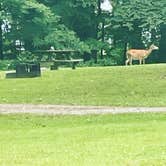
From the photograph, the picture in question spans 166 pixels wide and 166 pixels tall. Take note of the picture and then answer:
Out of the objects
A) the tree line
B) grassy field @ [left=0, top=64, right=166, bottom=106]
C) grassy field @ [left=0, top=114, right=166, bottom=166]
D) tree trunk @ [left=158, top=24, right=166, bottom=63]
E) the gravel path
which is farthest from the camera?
tree trunk @ [left=158, top=24, right=166, bottom=63]

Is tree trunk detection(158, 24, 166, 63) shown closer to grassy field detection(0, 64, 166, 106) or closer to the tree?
the tree

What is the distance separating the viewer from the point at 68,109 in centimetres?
1867

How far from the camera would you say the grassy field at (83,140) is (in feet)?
29.9

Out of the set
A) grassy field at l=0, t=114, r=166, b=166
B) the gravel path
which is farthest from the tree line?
grassy field at l=0, t=114, r=166, b=166

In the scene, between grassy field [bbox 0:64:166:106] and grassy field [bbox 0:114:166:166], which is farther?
grassy field [bbox 0:64:166:106]

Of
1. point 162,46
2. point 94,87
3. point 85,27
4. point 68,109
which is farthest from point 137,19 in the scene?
Answer: point 68,109

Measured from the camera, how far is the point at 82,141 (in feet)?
38.6

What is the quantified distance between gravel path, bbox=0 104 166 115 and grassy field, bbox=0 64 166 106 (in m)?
1.00

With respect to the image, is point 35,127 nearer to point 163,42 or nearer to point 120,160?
point 120,160

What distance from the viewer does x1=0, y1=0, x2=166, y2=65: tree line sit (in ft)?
156

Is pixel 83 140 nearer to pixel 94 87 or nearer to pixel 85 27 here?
pixel 94 87

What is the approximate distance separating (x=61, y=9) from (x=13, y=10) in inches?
186

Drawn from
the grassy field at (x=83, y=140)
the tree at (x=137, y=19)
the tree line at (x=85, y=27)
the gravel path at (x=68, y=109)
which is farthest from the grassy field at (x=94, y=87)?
the tree at (x=137, y=19)

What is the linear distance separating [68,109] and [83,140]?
6.75 metres
